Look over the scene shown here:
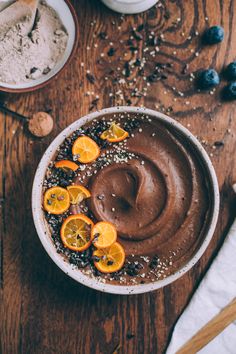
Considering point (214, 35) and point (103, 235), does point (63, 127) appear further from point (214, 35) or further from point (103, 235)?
point (214, 35)

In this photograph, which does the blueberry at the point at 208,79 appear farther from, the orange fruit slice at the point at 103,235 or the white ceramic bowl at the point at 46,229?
the orange fruit slice at the point at 103,235

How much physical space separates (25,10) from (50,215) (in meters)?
0.59

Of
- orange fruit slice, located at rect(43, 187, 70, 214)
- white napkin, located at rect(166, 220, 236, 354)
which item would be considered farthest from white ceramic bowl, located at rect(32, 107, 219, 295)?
white napkin, located at rect(166, 220, 236, 354)

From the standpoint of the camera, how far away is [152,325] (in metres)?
1.50

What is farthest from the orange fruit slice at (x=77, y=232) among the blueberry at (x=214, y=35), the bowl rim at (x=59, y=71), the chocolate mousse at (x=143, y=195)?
the blueberry at (x=214, y=35)

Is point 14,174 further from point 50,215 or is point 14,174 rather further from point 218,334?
point 218,334

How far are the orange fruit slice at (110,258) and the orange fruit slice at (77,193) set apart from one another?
0.50 feet

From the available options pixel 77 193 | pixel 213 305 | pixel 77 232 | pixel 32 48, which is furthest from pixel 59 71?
pixel 213 305

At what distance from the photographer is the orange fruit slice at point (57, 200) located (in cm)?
139

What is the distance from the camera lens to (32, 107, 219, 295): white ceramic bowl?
1.36 metres

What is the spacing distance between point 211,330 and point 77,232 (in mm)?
484

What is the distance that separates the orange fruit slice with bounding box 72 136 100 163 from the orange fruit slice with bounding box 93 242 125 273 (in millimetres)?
248

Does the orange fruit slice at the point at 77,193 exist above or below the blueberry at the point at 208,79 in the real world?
below

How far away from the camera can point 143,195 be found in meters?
1.41
